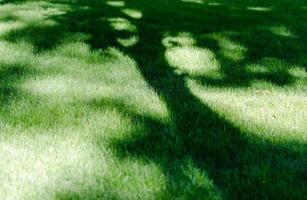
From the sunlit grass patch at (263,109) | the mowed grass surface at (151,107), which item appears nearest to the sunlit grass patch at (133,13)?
the mowed grass surface at (151,107)

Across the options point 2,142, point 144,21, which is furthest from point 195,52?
point 2,142

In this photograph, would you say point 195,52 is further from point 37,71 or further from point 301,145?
point 301,145

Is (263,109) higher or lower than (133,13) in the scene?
lower

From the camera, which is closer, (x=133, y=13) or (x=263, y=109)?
(x=263, y=109)

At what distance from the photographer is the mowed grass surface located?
370 centimetres

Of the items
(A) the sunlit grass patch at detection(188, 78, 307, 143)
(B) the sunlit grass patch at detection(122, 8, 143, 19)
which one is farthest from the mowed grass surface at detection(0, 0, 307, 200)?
(B) the sunlit grass patch at detection(122, 8, 143, 19)

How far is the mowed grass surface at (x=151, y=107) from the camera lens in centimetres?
370

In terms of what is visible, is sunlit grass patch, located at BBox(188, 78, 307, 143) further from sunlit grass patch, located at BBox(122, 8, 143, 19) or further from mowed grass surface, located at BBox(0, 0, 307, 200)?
sunlit grass patch, located at BBox(122, 8, 143, 19)

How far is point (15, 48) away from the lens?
6.85 meters

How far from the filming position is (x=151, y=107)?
4.99 metres

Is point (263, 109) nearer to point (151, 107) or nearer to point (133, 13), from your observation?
point (151, 107)

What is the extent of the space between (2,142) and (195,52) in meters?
3.24

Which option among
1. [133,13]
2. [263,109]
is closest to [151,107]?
Answer: [263,109]

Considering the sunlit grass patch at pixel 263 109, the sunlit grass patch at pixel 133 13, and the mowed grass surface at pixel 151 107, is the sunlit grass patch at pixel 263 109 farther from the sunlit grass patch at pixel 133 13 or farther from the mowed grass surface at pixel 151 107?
the sunlit grass patch at pixel 133 13
